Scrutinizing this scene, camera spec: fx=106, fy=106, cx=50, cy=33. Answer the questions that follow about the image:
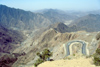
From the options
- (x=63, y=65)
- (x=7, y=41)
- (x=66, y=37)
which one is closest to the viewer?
(x=63, y=65)

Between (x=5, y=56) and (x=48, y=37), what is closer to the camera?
(x=5, y=56)

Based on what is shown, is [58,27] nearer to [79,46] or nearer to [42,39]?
[42,39]

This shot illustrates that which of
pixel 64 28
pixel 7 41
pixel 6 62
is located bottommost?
pixel 6 62

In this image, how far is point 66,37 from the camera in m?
96.6

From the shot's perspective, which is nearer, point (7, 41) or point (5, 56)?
point (5, 56)

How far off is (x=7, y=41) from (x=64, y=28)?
84874 mm

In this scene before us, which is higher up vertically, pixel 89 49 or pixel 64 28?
pixel 64 28

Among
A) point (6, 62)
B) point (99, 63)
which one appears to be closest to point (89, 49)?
point (99, 63)

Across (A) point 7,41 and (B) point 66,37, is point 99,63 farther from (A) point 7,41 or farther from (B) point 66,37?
(A) point 7,41

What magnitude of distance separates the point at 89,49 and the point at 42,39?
66.6m

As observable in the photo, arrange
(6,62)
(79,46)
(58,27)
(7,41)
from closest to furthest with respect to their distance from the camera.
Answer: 1. (79,46)
2. (6,62)
3. (7,41)
4. (58,27)

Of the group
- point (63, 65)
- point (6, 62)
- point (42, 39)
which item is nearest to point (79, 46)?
point (63, 65)

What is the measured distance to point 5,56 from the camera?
268 feet

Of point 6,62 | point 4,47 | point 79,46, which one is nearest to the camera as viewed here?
point 79,46
